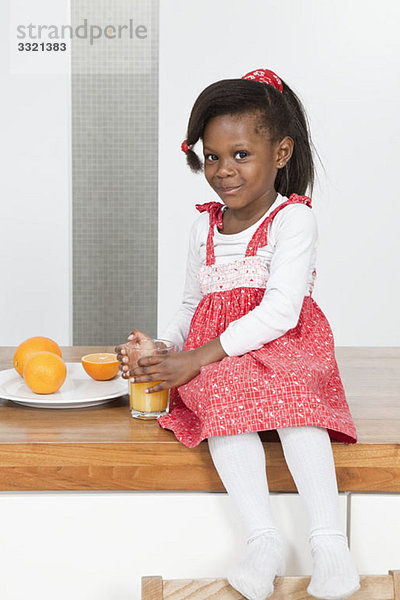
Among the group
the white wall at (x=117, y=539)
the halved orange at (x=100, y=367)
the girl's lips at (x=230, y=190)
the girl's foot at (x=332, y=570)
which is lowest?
the white wall at (x=117, y=539)

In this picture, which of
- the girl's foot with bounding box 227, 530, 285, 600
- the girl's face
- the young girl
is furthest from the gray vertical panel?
the girl's foot with bounding box 227, 530, 285, 600

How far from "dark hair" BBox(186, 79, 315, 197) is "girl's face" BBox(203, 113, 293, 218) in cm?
1

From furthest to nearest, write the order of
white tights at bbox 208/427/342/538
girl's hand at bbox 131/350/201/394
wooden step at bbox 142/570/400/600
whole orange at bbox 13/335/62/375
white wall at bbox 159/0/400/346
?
1. white wall at bbox 159/0/400/346
2. whole orange at bbox 13/335/62/375
3. girl's hand at bbox 131/350/201/394
4. white tights at bbox 208/427/342/538
5. wooden step at bbox 142/570/400/600

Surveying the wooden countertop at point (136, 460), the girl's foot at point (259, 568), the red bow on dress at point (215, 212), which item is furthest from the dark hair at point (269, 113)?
the girl's foot at point (259, 568)

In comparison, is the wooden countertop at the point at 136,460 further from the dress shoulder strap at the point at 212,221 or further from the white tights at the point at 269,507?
the dress shoulder strap at the point at 212,221

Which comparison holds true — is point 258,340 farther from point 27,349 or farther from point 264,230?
point 27,349

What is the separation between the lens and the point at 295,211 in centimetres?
125

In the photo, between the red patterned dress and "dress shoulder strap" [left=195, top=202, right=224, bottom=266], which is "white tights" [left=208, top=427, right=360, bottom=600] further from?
"dress shoulder strap" [left=195, top=202, right=224, bottom=266]

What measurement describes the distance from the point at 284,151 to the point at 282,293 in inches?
11.0

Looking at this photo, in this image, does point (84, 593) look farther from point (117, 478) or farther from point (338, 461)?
point (338, 461)

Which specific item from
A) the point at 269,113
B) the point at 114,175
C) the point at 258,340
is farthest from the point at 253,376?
the point at 114,175

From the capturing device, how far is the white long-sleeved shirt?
113 cm

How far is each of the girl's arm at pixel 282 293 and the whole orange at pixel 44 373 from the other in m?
0.25

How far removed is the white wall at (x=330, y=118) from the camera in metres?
3.03
